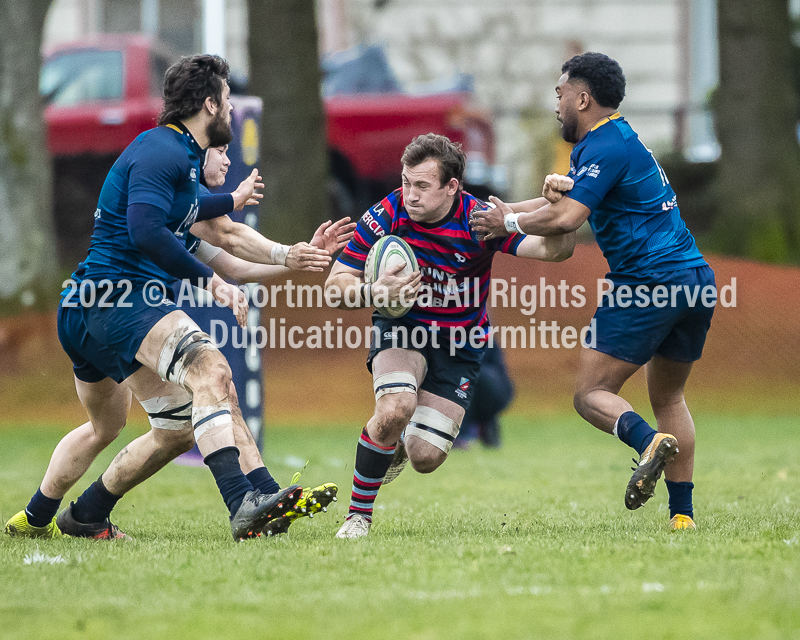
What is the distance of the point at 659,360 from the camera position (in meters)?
5.59

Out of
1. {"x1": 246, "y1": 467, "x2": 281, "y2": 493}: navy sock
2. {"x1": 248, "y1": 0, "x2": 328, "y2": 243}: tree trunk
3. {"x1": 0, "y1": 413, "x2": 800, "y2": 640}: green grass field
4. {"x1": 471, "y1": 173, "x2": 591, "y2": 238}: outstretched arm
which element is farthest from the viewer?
{"x1": 248, "y1": 0, "x2": 328, "y2": 243}: tree trunk

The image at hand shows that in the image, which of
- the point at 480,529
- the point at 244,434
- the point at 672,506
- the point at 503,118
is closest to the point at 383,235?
the point at 244,434

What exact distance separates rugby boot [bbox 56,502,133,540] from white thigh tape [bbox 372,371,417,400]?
1438 millimetres

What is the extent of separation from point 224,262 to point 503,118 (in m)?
16.5

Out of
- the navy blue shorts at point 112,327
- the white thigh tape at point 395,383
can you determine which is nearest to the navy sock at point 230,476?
the navy blue shorts at point 112,327

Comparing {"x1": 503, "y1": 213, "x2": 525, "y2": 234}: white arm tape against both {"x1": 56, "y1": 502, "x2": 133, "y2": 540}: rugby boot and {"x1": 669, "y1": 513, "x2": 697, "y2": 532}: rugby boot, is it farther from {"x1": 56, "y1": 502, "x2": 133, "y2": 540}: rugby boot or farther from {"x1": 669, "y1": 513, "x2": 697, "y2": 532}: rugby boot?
{"x1": 56, "y1": 502, "x2": 133, "y2": 540}: rugby boot

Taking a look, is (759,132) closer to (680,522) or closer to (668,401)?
(668,401)

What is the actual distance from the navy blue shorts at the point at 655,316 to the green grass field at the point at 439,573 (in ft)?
2.94

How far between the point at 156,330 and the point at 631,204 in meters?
2.38

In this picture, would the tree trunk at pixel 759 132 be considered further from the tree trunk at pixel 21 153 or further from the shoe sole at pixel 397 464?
the shoe sole at pixel 397 464

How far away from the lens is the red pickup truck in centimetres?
1443

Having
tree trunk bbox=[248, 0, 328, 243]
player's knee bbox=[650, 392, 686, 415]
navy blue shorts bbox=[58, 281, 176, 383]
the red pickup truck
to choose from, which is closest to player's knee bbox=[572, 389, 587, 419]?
player's knee bbox=[650, 392, 686, 415]

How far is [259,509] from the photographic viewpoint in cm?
469

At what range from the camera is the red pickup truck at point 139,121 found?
14430 mm
